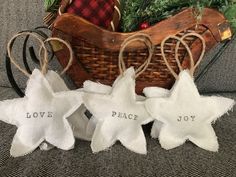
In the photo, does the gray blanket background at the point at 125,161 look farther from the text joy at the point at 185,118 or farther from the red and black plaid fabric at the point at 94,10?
the red and black plaid fabric at the point at 94,10

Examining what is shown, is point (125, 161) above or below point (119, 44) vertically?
below

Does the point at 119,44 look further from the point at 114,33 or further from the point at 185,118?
the point at 185,118

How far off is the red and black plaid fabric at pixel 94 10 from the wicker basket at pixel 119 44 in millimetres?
48

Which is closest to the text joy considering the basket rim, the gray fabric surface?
the gray fabric surface

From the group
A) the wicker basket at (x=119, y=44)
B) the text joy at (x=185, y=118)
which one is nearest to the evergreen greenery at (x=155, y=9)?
the wicker basket at (x=119, y=44)

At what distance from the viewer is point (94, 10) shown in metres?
0.91

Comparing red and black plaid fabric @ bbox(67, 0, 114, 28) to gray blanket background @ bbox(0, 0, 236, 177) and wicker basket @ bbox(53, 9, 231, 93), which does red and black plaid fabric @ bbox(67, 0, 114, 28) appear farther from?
gray blanket background @ bbox(0, 0, 236, 177)

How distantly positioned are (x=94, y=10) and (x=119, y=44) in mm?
104

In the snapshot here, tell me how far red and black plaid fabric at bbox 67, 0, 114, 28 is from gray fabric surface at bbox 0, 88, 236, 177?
28cm

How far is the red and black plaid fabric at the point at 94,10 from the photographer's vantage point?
905 millimetres

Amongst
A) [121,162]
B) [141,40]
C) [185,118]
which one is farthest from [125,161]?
[141,40]

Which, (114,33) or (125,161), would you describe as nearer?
(125,161)

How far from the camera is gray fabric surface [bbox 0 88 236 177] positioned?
72cm

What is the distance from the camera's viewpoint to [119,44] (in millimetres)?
877
